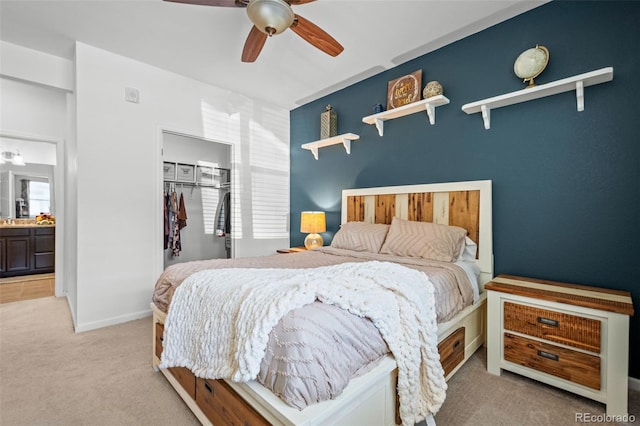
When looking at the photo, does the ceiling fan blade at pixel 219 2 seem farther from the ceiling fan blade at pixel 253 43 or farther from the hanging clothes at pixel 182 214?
the hanging clothes at pixel 182 214

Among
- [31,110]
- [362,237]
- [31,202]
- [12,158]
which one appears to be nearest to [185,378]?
[362,237]

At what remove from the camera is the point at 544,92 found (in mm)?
2107

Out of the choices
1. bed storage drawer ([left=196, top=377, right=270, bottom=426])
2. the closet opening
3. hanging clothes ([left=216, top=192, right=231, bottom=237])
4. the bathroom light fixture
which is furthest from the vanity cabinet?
bed storage drawer ([left=196, top=377, right=270, bottom=426])

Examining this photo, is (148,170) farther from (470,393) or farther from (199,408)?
(470,393)

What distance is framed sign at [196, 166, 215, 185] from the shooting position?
4883 mm

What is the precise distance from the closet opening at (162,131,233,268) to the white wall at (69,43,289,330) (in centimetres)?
124

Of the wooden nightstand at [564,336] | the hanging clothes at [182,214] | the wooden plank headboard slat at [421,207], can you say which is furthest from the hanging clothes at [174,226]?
the wooden nightstand at [564,336]

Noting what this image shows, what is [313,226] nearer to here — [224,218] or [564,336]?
[224,218]

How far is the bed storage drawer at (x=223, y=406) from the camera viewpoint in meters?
1.12

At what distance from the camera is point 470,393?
68.8 inches

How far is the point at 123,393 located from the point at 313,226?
230 cm

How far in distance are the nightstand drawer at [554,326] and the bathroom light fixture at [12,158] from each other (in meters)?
7.50

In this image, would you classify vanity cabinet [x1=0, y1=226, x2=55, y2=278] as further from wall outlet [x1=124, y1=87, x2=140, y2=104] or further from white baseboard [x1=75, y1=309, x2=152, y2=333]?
wall outlet [x1=124, y1=87, x2=140, y2=104]

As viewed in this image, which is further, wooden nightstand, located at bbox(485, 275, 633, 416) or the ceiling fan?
the ceiling fan
